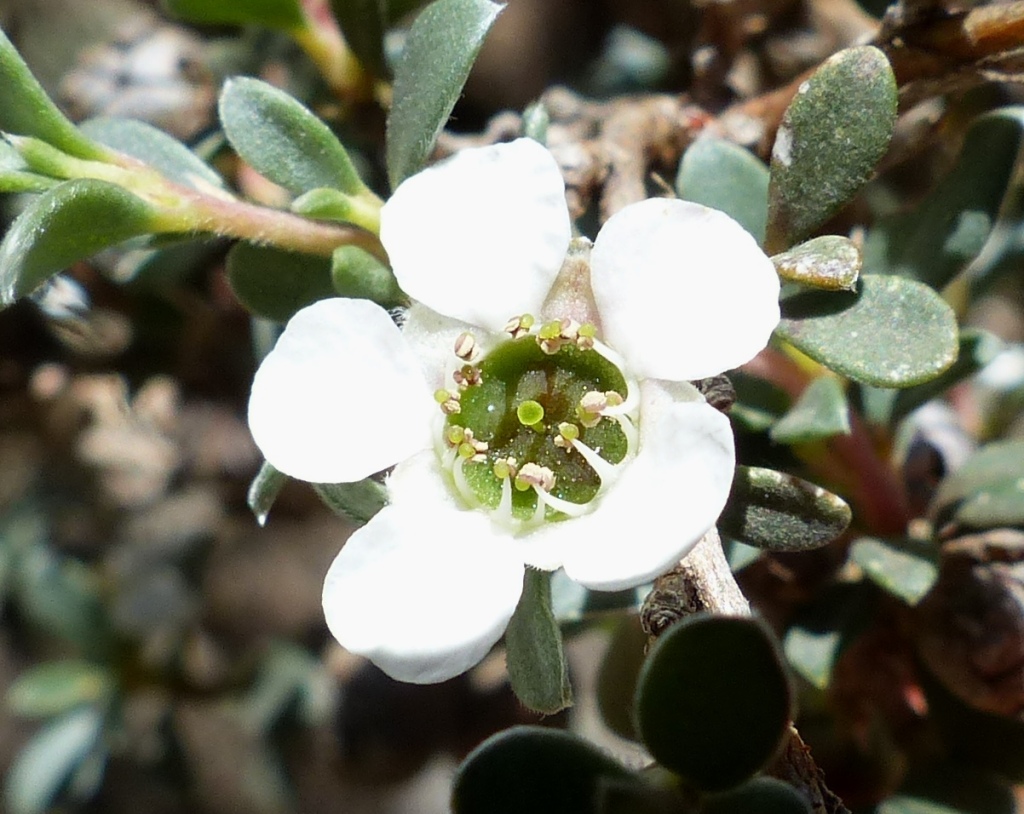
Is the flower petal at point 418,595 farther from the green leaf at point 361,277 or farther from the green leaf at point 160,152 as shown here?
the green leaf at point 160,152

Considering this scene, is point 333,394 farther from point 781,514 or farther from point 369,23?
point 369,23

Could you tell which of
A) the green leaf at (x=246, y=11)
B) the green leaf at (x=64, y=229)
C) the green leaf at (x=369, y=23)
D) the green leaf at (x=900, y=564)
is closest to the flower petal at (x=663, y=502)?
the green leaf at (x=900, y=564)

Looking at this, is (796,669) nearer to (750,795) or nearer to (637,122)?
(750,795)

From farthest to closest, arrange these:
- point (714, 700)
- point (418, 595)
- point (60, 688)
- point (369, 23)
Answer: point (60, 688)
point (369, 23)
point (418, 595)
point (714, 700)

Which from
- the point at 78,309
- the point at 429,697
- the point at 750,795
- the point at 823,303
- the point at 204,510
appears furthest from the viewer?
the point at 204,510

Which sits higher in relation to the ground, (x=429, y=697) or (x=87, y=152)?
(x=87, y=152)

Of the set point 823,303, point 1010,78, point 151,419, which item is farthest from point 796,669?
point 151,419

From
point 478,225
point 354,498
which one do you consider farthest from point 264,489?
point 478,225
